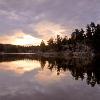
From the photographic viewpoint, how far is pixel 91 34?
12950 cm

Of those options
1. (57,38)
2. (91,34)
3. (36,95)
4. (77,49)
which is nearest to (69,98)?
(36,95)

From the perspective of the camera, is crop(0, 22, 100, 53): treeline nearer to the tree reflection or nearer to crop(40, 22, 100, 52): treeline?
crop(40, 22, 100, 52): treeline

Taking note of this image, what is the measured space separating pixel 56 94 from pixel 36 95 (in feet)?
5.61

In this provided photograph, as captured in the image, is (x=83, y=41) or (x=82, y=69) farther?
(x=83, y=41)

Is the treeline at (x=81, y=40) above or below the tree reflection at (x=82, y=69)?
above

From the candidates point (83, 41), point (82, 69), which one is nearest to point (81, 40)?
point (83, 41)

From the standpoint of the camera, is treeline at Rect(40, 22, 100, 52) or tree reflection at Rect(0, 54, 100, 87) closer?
tree reflection at Rect(0, 54, 100, 87)

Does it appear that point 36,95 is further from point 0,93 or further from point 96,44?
point 96,44

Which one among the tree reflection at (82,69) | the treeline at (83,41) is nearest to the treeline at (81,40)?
the treeline at (83,41)

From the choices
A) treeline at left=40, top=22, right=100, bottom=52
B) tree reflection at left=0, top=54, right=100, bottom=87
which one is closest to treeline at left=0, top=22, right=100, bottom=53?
treeline at left=40, top=22, right=100, bottom=52

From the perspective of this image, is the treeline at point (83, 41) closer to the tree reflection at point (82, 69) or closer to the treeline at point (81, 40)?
the treeline at point (81, 40)

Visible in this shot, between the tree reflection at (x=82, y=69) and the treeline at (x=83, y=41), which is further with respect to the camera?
the treeline at (x=83, y=41)

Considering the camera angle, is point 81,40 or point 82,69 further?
point 81,40

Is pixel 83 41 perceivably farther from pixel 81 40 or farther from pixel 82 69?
pixel 82 69
